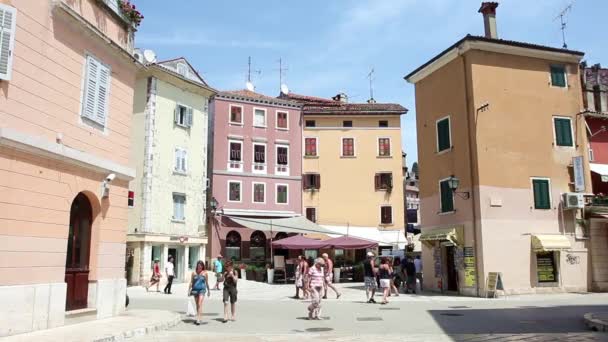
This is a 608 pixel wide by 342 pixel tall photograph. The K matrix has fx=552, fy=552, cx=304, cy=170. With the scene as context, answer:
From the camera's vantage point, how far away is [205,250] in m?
36.9

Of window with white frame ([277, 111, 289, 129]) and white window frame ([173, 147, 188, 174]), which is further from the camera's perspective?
window with white frame ([277, 111, 289, 129])

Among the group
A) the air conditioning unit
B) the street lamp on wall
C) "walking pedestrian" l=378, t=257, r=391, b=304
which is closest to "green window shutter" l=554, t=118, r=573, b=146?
the air conditioning unit

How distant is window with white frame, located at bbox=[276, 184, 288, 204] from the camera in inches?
1617

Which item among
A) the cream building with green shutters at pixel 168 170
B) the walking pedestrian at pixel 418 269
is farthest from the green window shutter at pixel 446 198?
the cream building with green shutters at pixel 168 170

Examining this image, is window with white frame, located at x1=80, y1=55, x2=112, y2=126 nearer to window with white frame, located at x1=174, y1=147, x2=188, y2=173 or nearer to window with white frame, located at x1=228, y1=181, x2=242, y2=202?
window with white frame, located at x1=174, y1=147, x2=188, y2=173

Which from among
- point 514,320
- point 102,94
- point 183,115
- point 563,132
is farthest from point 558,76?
point 183,115

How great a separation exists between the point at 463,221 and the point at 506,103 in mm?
5422

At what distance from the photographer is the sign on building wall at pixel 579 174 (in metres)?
Result: 23.6

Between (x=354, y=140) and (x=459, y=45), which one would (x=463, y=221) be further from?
(x=354, y=140)

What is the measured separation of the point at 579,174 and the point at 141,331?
19449 mm

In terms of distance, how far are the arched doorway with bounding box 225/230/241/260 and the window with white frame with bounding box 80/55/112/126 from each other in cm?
2511

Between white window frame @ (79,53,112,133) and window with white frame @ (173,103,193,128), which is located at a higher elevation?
window with white frame @ (173,103,193,128)

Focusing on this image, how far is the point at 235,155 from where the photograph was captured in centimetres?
4022

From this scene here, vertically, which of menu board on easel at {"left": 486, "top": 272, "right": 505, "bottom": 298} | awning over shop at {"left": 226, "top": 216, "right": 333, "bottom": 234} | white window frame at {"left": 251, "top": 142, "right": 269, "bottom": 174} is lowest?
menu board on easel at {"left": 486, "top": 272, "right": 505, "bottom": 298}
